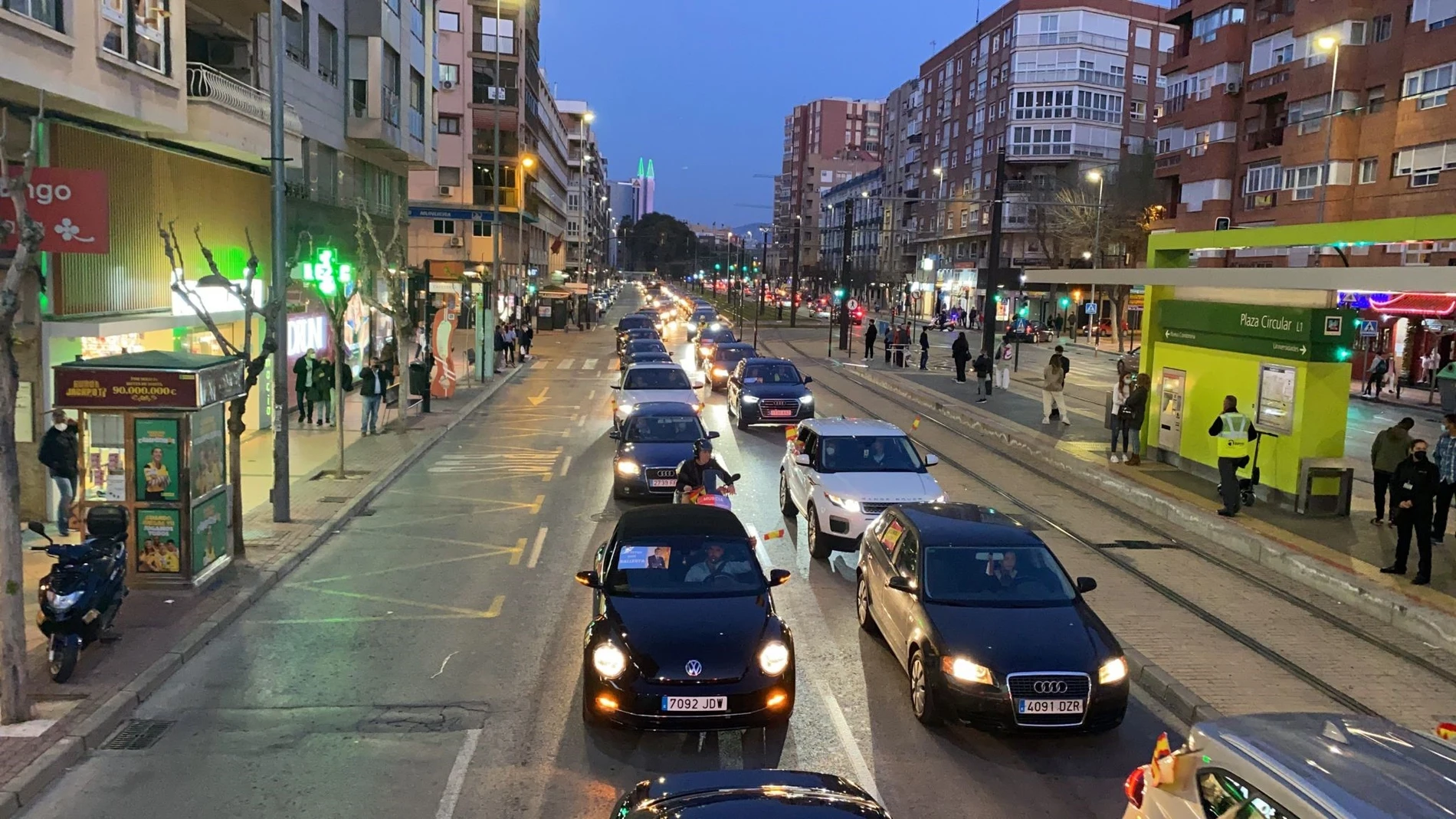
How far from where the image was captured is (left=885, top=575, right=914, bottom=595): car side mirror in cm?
895

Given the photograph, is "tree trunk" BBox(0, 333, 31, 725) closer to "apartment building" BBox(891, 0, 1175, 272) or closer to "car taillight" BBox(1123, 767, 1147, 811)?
"car taillight" BBox(1123, 767, 1147, 811)

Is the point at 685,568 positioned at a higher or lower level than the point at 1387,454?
lower

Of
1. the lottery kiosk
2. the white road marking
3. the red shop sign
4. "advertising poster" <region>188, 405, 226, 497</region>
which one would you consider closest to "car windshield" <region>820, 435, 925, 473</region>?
the white road marking

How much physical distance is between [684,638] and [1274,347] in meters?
12.1

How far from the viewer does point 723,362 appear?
34.8 m

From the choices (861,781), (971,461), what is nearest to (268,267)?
(971,461)

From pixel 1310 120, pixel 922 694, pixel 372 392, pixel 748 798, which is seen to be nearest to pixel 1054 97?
pixel 1310 120

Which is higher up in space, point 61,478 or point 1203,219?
point 1203,219

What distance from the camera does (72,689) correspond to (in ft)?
27.8

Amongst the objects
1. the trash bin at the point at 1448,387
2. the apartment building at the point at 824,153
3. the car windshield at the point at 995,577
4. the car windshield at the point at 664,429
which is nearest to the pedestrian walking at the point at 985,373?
the trash bin at the point at 1448,387

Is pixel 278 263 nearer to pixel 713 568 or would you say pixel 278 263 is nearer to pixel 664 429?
pixel 664 429

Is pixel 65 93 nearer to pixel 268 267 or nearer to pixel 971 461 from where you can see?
pixel 268 267

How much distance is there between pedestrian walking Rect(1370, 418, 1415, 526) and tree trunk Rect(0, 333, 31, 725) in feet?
49.8

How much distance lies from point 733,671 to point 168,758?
397cm
